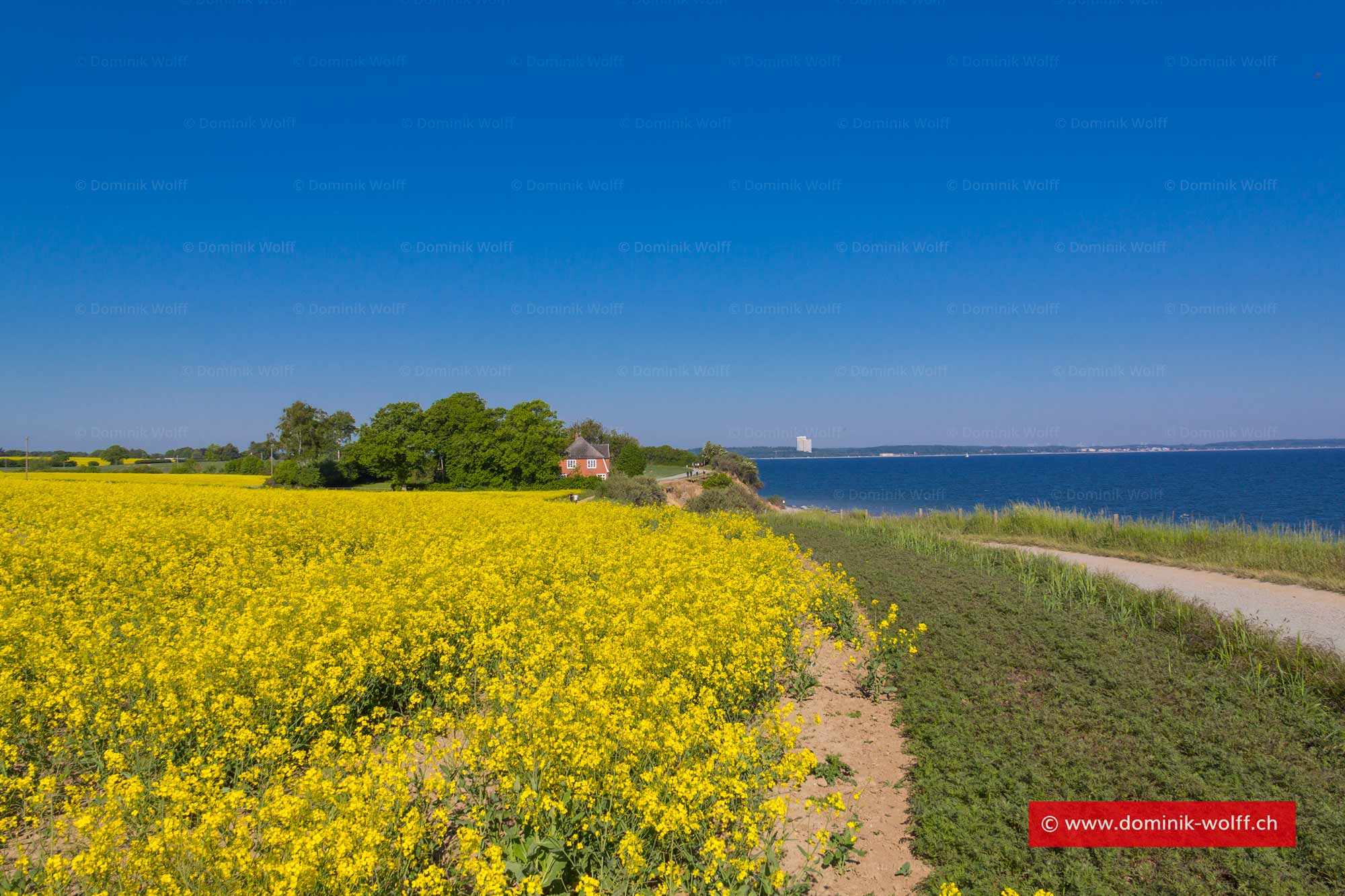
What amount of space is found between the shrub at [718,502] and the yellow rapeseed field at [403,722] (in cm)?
1905

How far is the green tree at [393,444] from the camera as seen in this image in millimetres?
55250

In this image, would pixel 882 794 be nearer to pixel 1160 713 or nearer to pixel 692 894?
pixel 692 894

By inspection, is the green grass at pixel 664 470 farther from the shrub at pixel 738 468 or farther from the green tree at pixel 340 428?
the green tree at pixel 340 428

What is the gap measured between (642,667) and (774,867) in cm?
210

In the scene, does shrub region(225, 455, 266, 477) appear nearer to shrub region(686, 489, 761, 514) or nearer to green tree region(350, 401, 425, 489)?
green tree region(350, 401, 425, 489)

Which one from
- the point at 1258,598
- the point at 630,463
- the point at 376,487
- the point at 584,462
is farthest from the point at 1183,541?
the point at 630,463

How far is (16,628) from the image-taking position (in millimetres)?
6887

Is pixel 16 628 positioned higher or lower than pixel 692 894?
higher

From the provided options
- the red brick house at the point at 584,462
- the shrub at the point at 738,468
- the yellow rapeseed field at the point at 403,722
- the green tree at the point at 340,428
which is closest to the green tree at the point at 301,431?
the green tree at the point at 340,428

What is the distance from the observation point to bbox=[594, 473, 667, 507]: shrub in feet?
115

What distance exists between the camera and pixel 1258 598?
1357cm

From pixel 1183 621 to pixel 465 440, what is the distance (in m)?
54.0

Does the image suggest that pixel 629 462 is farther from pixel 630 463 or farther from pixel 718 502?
pixel 718 502

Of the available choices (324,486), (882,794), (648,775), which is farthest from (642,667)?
(324,486)
